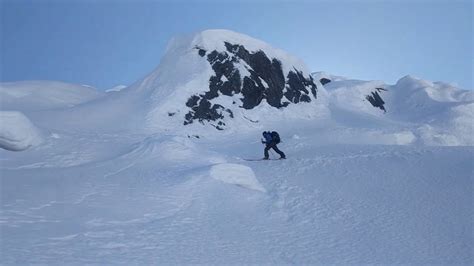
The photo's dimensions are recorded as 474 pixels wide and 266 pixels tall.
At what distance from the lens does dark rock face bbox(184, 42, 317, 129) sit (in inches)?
1084

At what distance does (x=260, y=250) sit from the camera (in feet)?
22.2

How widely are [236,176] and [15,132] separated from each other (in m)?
10.5

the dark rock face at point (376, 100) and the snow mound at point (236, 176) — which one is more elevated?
the dark rock face at point (376, 100)

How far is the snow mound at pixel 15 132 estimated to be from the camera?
14.7m

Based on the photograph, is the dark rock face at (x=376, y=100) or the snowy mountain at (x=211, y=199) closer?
the snowy mountain at (x=211, y=199)

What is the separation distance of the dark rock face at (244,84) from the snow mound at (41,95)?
37.5 ft

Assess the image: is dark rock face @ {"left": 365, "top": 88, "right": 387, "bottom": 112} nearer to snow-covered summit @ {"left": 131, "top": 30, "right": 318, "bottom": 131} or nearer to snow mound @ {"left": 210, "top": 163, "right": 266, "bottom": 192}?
snow-covered summit @ {"left": 131, "top": 30, "right": 318, "bottom": 131}

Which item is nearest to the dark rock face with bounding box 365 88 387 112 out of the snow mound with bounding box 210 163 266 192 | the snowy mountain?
the snowy mountain

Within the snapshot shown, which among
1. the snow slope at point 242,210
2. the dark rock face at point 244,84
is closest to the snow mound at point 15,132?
the snow slope at point 242,210

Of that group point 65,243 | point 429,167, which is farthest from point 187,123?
point 65,243

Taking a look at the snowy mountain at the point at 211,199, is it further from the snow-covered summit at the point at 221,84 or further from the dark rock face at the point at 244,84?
the dark rock face at the point at 244,84

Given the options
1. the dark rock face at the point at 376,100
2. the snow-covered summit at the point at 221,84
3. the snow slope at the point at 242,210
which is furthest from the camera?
the dark rock face at the point at 376,100

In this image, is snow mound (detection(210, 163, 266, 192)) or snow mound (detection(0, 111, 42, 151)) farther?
snow mound (detection(0, 111, 42, 151))

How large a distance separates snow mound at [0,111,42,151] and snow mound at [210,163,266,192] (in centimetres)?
953
